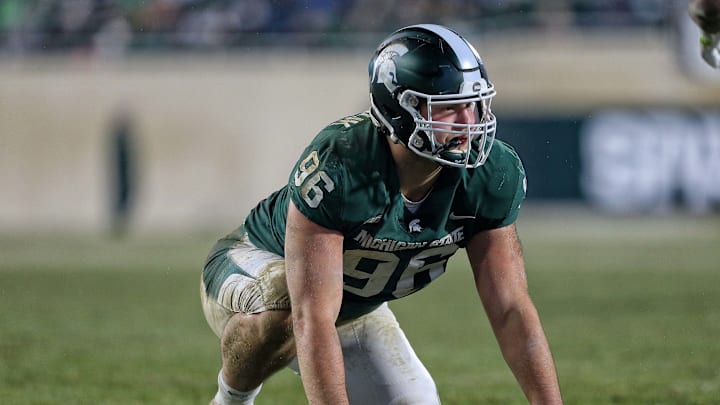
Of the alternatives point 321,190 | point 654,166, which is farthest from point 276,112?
point 321,190

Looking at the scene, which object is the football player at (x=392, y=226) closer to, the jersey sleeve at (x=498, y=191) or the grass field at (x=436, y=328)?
the jersey sleeve at (x=498, y=191)

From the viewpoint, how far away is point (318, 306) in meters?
3.76

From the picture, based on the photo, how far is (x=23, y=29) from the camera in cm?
2284

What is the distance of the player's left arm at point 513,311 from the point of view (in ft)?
13.2

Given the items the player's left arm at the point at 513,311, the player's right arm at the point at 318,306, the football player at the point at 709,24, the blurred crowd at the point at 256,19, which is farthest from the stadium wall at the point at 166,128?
the player's right arm at the point at 318,306

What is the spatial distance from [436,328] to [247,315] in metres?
5.50

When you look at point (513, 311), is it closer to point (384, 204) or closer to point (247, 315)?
point (384, 204)

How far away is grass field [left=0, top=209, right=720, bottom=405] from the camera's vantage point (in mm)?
6379

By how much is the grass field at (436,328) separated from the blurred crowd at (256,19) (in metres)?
5.55

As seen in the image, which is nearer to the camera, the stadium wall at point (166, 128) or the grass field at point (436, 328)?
the grass field at point (436, 328)

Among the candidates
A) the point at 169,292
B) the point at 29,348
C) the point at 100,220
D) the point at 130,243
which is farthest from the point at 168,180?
the point at 29,348

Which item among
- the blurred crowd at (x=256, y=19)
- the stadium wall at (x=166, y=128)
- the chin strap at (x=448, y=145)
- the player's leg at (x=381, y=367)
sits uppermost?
the chin strap at (x=448, y=145)

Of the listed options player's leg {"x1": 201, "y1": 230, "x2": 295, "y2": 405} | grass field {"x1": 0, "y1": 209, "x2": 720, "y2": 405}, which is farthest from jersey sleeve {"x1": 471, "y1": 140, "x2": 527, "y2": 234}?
grass field {"x1": 0, "y1": 209, "x2": 720, "y2": 405}

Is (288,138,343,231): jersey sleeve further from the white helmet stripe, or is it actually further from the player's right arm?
the white helmet stripe
